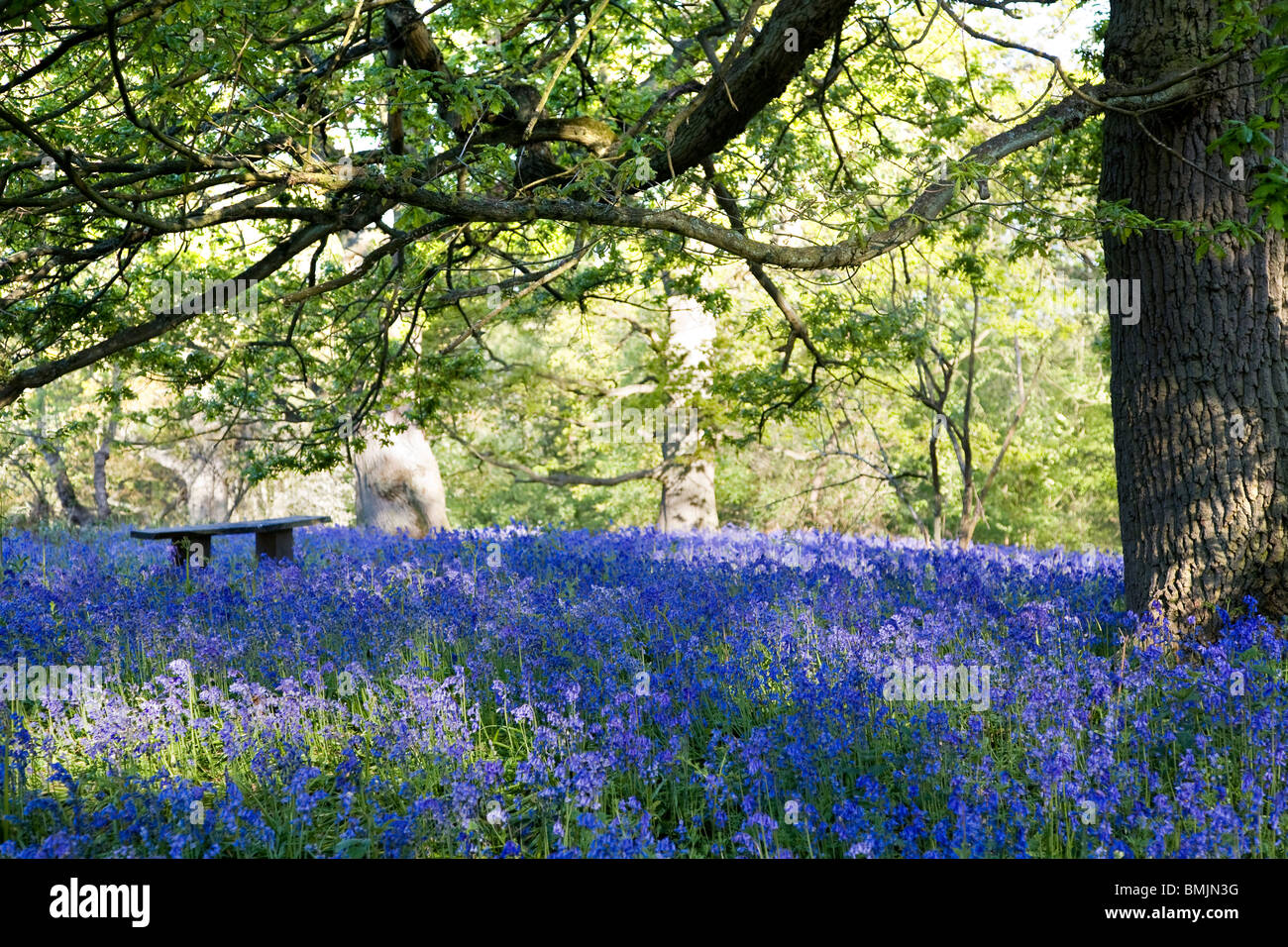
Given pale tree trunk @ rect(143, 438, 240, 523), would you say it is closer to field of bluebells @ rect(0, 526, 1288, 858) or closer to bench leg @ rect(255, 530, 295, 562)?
bench leg @ rect(255, 530, 295, 562)

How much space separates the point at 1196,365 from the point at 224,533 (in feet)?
26.4

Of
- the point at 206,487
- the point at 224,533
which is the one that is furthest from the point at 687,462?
the point at 206,487

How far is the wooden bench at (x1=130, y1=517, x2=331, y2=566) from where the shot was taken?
9.21 metres

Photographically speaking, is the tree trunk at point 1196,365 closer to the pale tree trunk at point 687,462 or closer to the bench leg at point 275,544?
the bench leg at point 275,544

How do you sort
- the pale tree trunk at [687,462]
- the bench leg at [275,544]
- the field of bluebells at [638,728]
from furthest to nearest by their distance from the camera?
1. the pale tree trunk at [687,462]
2. the bench leg at [275,544]
3. the field of bluebells at [638,728]

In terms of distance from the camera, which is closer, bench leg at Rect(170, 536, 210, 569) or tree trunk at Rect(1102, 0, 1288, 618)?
tree trunk at Rect(1102, 0, 1288, 618)

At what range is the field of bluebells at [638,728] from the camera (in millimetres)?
3381

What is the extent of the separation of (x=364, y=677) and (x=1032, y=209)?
12.8 feet

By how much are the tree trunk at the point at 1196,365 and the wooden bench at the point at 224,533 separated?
7201 mm

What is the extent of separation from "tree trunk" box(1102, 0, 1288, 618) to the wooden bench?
7201 millimetres

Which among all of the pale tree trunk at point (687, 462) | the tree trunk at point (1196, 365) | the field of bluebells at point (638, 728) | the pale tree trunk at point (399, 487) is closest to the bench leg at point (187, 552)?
the field of bluebells at point (638, 728)

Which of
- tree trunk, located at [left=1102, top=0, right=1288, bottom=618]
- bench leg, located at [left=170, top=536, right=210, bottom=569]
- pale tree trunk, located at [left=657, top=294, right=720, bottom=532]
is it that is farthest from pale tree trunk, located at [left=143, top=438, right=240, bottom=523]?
tree trunk, located at [left=1102, top=0, right=1288, bottom=618]

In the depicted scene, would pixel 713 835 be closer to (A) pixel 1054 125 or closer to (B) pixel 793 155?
(A) pixel 1054 125
